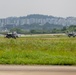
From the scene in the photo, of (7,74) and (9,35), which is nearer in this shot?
(7,74)

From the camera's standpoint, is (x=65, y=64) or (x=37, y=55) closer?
(x=65, y=64)

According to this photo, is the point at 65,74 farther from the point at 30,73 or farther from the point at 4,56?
the point at 4,56

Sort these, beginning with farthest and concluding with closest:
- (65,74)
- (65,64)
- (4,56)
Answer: (4,56)
(65,64)
(65,74)

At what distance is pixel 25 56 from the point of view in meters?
16.5

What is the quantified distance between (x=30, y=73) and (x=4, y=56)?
5861 mm

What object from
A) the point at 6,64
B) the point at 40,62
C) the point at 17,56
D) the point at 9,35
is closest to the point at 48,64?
the point at 40,62

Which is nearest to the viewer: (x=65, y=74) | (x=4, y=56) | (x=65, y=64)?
(x=65, y=74)

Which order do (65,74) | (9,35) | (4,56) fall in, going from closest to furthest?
(65,74)
(4,56)
(9,35)

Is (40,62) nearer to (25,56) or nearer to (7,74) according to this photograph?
(25,56)

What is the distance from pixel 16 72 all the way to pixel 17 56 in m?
5.46

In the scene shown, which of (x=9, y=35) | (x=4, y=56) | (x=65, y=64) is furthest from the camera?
(x=9, y=35)

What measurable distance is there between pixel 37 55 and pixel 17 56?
3.54ft

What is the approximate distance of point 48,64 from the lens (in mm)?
13945

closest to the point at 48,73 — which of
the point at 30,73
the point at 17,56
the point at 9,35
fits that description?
the point at 30,73
